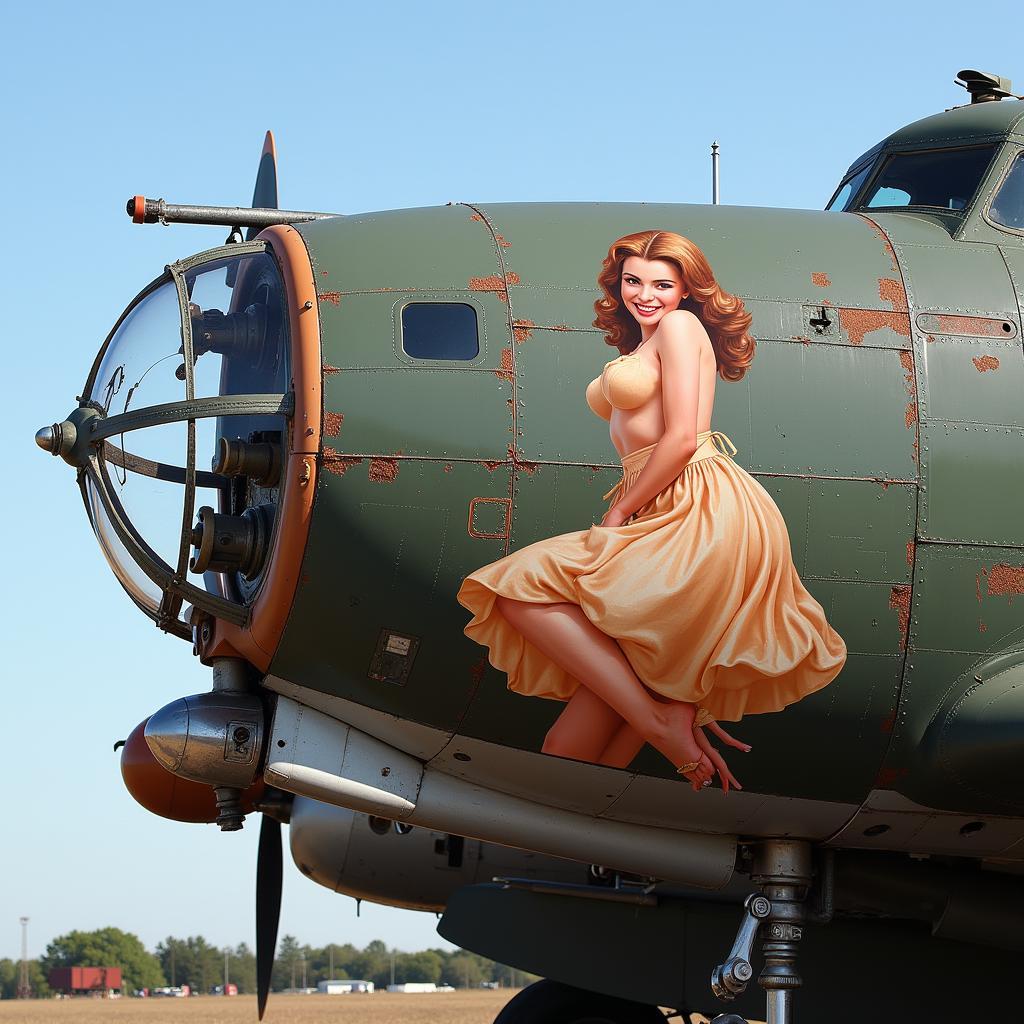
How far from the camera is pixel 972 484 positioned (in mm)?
7957

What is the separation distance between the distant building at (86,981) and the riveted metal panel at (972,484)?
90.6 m

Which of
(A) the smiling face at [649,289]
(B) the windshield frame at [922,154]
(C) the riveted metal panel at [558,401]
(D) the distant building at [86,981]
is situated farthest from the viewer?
(D) the distant building at [86,981]

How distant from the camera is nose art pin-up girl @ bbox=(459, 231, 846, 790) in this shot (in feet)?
25.3

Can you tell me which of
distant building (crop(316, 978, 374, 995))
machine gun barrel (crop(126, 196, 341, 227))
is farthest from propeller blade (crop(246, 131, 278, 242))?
distant building (crop(316, 978, 374, 995))

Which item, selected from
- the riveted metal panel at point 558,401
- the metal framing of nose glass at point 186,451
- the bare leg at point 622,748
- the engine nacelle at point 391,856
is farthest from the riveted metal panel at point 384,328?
the engine nacelle at point 391,856

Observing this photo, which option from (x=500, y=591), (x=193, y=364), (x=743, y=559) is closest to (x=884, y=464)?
(x=743, y=559)

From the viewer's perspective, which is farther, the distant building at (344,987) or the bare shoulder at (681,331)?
the distant building at (344,987)

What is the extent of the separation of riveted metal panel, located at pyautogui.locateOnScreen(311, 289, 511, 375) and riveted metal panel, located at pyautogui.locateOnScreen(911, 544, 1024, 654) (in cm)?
233

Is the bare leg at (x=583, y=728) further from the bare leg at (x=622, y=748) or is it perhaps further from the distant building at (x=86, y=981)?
the distant building at (x=86, y=981)

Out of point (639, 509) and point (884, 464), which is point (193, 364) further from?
point (884, 464)

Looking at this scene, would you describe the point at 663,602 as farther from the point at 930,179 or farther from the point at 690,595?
the point at 930,179

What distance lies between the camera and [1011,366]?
8.20 m

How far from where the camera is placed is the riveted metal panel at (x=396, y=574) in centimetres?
775

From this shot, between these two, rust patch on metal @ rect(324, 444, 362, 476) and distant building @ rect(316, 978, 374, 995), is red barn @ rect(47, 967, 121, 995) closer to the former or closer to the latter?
distant building @ rect(316, 978, 374, 995)
